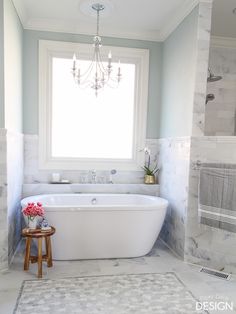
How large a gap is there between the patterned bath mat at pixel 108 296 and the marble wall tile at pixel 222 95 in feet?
6.86

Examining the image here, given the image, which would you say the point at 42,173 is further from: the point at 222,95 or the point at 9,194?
the point at 222,95

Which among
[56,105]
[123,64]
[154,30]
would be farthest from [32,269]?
[154,30]

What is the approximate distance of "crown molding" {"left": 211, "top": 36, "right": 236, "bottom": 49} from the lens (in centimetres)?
346

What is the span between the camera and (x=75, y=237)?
2.73 metres

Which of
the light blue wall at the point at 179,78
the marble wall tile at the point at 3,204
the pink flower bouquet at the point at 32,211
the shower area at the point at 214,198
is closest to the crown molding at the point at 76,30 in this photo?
the light blue wall at the point at 179,78

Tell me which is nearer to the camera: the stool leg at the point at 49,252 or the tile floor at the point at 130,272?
the tile floor at the point at 130,272

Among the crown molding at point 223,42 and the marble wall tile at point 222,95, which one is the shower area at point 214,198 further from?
the marble wall tile at point 222,95

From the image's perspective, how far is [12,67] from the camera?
273cm

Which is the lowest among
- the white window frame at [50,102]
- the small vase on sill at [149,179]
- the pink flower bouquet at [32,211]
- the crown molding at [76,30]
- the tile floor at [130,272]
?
the tile floor at [130,272]

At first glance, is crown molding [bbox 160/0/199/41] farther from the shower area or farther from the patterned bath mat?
the patterned bath mat

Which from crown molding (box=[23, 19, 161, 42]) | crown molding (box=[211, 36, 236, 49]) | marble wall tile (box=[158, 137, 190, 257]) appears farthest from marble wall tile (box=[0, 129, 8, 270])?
crown molding (box=[211, 36, 236, 49])

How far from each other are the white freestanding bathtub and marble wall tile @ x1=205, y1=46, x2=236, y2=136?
1423mm

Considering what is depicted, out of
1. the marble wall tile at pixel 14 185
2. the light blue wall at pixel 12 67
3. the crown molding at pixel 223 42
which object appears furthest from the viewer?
the crown molding at pixel 223 42

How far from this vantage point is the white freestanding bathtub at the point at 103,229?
267 centimetres
